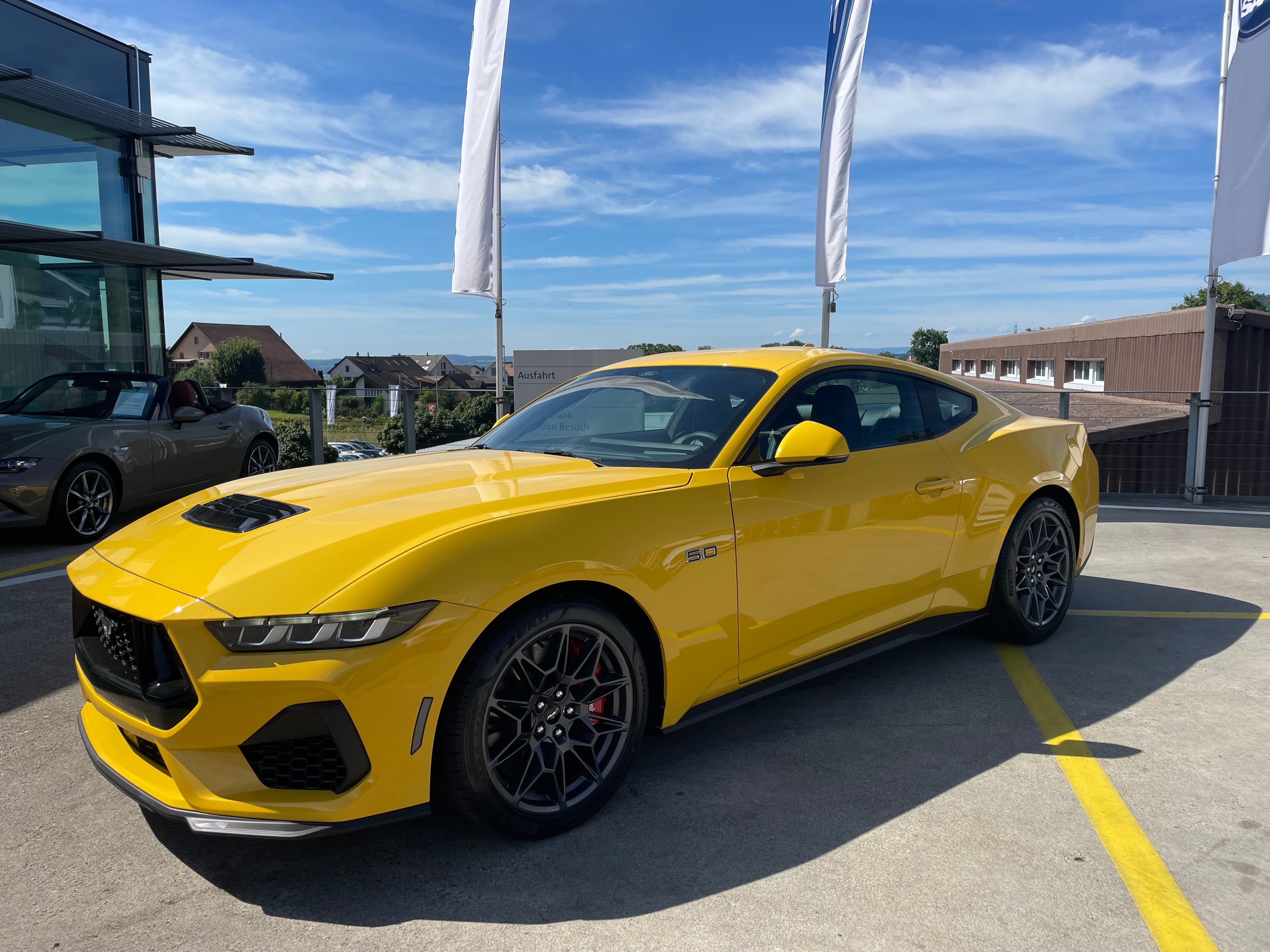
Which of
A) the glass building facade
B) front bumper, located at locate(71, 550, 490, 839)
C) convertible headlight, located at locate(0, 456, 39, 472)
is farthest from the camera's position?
the glass building facade

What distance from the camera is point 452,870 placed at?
2572 millimetres

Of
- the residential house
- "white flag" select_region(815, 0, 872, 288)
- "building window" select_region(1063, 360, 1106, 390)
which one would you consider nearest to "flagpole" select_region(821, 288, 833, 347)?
"white flag" select_region(815, 0, 872, 288)

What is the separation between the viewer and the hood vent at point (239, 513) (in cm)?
274

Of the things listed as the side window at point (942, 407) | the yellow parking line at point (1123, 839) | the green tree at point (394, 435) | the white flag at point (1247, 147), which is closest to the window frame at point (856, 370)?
the side window at point (942, 407)

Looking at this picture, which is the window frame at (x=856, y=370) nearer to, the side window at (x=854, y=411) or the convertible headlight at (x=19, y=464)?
the side window at (x=854, y=411)

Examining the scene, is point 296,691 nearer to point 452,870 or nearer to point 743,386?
point 452,870

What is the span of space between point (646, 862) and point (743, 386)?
6.16 ft

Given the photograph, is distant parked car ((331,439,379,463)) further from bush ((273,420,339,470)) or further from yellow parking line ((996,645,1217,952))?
yellow parking line ((996,645,1217,952))

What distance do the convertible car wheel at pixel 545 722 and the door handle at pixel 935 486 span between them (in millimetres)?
1659

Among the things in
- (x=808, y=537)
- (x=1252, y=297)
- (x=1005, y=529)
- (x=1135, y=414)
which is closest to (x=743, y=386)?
(x=808, y=537)

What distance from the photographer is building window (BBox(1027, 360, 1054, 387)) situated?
36.6m

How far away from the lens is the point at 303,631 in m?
2.28

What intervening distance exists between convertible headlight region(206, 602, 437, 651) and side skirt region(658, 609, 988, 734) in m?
1.16

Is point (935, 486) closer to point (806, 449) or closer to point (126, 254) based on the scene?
point (806, 449)
